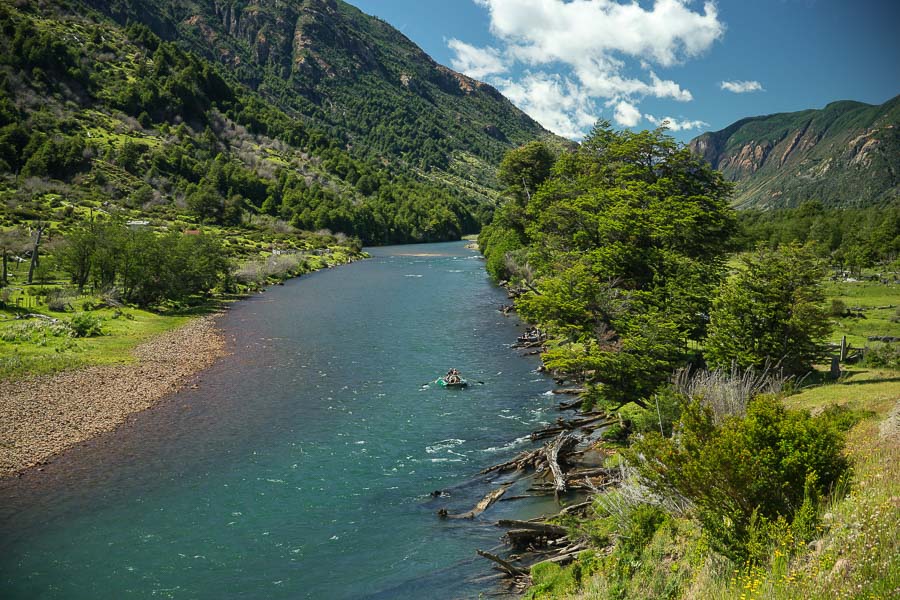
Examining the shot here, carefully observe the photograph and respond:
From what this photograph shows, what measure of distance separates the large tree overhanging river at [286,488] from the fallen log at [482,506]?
0.35m

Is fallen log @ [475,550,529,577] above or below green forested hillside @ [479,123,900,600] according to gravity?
below

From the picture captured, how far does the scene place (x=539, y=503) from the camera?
23031 millimetres

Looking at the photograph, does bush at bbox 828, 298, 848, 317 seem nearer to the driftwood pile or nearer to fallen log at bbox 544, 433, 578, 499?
the driftwood pile

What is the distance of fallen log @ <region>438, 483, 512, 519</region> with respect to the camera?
22156mm

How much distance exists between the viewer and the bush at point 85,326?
48.0 meters

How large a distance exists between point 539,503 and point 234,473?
14.3 m

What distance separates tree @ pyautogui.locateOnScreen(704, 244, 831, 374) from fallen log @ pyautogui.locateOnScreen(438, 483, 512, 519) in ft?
42.0

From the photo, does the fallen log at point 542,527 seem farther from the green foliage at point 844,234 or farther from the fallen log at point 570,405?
the green foliage at point 844,234

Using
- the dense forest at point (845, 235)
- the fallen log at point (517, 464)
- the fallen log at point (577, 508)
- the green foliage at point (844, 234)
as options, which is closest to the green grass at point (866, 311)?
the green foliage at point (844, 234)

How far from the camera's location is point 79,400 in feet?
111

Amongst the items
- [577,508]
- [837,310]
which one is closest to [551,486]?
[577,508]

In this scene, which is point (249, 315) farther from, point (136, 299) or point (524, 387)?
point (524, 387)

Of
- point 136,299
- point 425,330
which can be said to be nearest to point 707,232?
point 425,330

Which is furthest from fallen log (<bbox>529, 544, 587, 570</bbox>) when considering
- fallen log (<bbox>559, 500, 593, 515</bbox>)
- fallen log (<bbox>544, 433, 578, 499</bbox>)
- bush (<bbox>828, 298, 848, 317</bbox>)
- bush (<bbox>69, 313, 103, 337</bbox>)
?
bush (<bbox>828, 298, 848, 317</bbox>)
